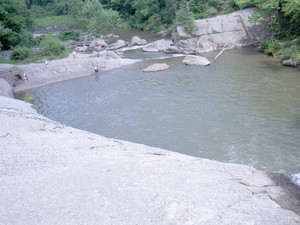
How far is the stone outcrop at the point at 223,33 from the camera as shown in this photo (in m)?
44.9

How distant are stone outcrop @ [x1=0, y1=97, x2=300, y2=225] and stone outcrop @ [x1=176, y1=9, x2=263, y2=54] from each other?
3256 cm

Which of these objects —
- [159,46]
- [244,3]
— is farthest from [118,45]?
[244,3]

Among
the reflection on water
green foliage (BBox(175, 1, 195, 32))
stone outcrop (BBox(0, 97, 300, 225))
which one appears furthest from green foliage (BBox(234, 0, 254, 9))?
stone outcrop (BBox(0, 97, 300, 225))

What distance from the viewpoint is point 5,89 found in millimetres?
30859

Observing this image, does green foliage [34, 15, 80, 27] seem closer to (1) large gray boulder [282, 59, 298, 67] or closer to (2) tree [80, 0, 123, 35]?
(2) tree [80, 0, 123, 35]

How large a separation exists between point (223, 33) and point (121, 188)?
127ft

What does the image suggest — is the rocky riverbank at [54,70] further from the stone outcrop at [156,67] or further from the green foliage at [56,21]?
the green foliage at [56,21]

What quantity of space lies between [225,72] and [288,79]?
5.92 m

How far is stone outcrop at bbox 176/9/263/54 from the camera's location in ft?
147

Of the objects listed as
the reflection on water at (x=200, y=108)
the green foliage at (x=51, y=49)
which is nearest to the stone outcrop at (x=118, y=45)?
the green foliage at (x=51, y=49)

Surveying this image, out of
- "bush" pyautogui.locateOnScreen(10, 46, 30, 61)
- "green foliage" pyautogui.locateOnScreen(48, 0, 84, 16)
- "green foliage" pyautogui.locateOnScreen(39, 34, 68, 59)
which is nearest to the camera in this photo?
"bush" pyautogui.locateOnScreen(10, 46, 30, 61)

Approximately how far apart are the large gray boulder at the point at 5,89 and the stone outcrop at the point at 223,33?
71.3 feet

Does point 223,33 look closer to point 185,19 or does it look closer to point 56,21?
point 185,19

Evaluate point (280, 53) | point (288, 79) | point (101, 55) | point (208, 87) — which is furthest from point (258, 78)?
point (101, 55)
